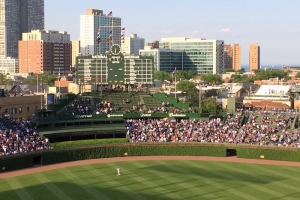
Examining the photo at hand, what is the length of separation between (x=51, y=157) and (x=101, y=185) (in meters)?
12.3

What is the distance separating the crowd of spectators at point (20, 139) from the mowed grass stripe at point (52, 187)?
17.0 feet

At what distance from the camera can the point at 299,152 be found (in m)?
53.5

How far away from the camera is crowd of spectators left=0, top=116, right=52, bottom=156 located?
49.7m

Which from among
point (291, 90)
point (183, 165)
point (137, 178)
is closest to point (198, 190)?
point (137, 178)

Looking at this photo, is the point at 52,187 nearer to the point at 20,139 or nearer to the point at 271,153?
the point at 20,139

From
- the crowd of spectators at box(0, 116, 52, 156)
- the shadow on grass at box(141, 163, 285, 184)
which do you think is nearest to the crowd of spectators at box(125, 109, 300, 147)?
the shadow on grass at box(141, 163, 285, 184)

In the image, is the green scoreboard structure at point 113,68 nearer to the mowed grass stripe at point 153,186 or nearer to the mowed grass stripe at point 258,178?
the mowed grass stripe at point 258,178

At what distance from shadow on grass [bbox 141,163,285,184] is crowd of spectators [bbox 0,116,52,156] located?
12.4 metres

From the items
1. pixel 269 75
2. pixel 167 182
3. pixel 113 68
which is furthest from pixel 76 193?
pixel 269 75

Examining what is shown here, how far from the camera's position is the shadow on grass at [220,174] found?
1747 inches

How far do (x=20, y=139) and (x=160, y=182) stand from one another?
1782 cm

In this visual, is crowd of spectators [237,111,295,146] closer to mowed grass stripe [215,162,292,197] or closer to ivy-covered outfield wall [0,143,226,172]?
ivy-covered outfield wall [0,143,226,172]

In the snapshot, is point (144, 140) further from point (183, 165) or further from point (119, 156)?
point (183, 165)

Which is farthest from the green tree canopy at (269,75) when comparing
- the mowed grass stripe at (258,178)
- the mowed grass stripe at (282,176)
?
the mowed grass stripe at (258,178)
